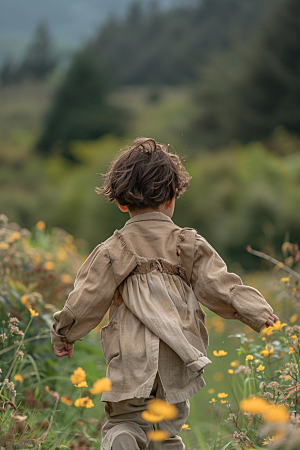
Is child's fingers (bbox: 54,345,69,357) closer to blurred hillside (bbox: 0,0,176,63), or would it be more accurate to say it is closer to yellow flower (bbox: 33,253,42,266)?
yellow flower (bbox: 33,253,42,266)

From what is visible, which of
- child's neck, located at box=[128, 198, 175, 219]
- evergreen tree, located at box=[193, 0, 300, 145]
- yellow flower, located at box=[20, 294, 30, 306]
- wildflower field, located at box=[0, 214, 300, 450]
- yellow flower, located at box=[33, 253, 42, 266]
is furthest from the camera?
evergreen tree, located at box=[193, 0, 300, 145]

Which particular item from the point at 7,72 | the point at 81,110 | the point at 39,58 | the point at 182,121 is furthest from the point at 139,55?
the point at 182,121

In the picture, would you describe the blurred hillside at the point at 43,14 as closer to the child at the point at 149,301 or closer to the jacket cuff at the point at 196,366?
the child at the point at 149,301

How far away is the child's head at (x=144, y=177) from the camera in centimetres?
197

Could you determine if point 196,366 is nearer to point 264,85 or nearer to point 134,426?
point 134,426

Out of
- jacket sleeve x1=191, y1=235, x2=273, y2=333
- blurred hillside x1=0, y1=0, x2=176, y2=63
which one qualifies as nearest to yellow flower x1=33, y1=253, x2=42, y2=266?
jacket sleeve x1=191, y1=235, x2=273, y2=333

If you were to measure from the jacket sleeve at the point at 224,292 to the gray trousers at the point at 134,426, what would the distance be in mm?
384

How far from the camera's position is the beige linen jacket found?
1785 millimetres

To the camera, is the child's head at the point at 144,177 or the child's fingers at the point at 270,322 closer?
the child's fingers at the point at 270,322

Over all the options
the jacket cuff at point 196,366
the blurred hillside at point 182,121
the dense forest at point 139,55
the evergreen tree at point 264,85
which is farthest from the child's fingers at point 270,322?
the dense forest at point 139,55

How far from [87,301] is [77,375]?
30 cm

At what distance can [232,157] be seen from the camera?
467 inches

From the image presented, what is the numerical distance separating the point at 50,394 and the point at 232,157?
391 inches

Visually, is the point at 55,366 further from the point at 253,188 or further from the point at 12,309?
the point at 253,188
